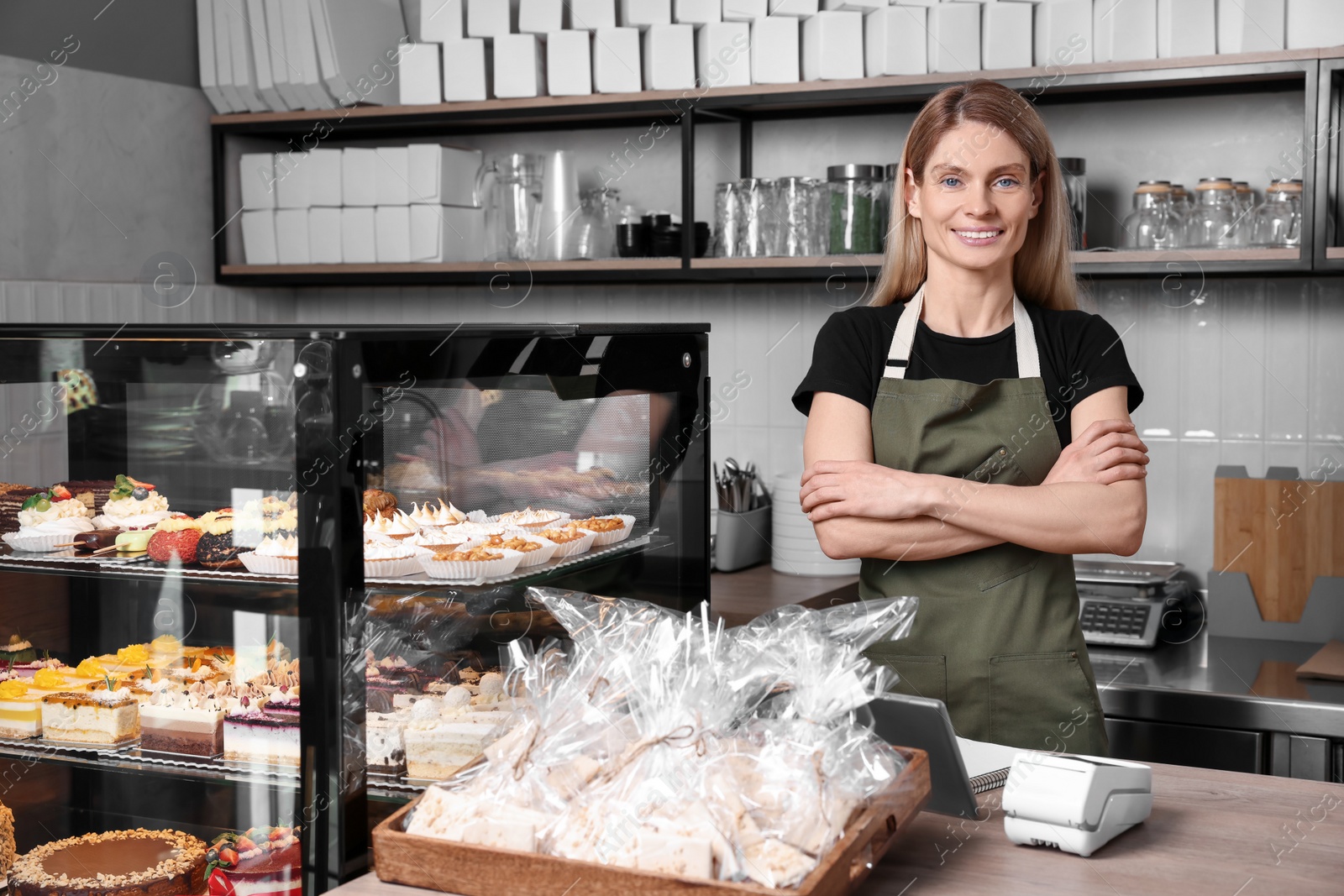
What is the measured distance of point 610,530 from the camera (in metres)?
1.44

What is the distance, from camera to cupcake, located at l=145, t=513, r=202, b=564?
1279 millimetres

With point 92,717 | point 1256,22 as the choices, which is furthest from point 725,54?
point 92,717

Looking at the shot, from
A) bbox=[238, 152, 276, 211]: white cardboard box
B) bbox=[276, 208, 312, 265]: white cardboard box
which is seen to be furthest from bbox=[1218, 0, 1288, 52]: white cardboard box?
bbox=[238, 152, 276, 211]: white cardboard box

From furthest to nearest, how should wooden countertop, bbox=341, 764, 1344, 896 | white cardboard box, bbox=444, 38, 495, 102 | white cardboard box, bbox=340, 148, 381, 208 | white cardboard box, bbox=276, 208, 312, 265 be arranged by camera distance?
white cardboard box, bbox=276, 208, 312, 265, white cardboard box, bbox=340, 148, 381, 208, white cardboard box, bbox=444, 38, 495, 102, wooden countertop, bbox=341, 764, 1344, 896

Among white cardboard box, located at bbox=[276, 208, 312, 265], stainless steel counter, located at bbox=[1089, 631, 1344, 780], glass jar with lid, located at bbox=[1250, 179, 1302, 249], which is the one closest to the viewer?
stainless steel counter, located at bbox=[1089, 631, 1344, 780]

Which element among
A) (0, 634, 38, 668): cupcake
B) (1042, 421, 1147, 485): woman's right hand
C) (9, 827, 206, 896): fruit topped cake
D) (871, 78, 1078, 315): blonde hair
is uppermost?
(871, 78, 1078, 315): blonde hair

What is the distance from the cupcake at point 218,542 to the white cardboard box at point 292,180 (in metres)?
2.23

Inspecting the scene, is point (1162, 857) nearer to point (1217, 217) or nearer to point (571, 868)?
point (571, 868)

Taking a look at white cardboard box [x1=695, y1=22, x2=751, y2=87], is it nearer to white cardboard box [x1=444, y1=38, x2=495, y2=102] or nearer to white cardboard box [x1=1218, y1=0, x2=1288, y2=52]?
white cardboard box [x1=444, y1=38, x2=495, y2=102]

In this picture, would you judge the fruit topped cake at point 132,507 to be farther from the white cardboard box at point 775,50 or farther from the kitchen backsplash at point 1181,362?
the white cardboard box at point 775,50

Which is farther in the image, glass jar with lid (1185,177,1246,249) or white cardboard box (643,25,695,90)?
white cardboard box (643,25,695,90)

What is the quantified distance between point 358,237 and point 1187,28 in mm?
1952

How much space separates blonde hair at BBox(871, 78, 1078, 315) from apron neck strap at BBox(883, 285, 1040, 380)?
6cm

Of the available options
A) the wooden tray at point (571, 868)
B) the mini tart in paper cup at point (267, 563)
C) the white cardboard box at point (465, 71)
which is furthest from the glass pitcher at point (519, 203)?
the wooden tray at point (571, 868)
